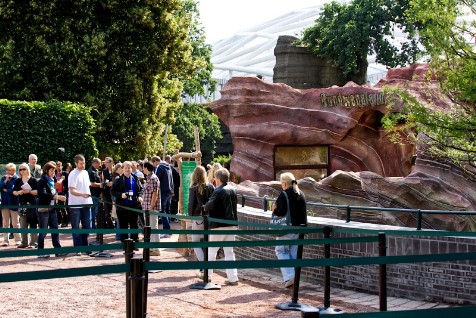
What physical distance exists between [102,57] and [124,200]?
16.1 meters

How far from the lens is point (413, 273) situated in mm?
11117

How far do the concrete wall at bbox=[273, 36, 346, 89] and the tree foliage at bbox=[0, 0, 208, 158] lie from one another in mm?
7610

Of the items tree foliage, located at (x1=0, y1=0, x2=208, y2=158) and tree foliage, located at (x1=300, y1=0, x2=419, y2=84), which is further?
tree foliage, located at (x1=300, y1=0, x2=419, y2=84)

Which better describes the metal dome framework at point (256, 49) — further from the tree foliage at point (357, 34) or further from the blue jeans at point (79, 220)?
the blue jeans at point (79, 220)

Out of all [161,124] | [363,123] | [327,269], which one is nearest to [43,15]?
[161,124]

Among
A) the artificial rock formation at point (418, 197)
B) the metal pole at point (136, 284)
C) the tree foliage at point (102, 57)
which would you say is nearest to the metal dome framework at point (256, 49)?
the tree foliage at point (102, 57)

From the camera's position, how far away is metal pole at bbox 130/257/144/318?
6754 millimetres

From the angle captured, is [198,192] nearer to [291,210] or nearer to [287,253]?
[291,210]

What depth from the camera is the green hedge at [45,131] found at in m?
26.6

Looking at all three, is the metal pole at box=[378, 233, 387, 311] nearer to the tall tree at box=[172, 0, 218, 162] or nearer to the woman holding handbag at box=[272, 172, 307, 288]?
the woman holding handbag at box=[272, 172, 307, 288]

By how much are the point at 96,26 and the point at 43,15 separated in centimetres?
202

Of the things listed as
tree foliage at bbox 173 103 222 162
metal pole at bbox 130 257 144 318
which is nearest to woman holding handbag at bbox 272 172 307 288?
metal pole at bbox 130 257 144 318

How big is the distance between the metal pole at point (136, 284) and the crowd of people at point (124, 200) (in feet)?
14.9

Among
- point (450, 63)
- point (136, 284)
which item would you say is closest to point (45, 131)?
point (450, 63)
